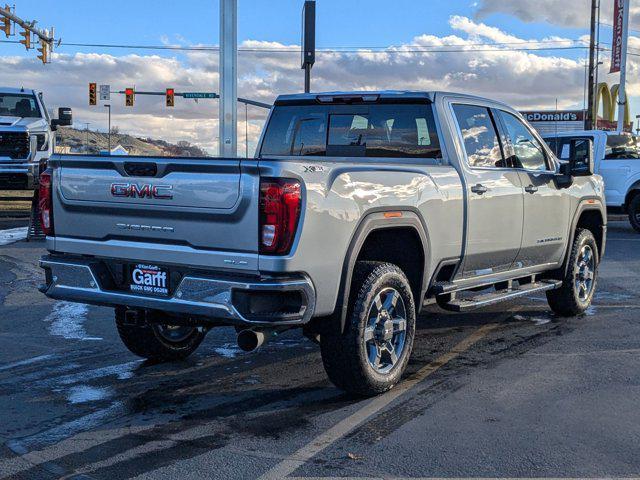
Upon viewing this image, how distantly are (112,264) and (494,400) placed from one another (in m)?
2.59

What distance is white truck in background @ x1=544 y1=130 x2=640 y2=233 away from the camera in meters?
17.2

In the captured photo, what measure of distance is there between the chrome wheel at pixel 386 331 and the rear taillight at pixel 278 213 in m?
0.96

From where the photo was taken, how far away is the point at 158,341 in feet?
20.3

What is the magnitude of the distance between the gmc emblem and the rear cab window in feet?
7.19

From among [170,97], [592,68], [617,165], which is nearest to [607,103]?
[592,68]

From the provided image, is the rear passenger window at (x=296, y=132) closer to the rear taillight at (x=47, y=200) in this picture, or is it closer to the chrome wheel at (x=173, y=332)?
the chrome wheel at (x=173, y=332)

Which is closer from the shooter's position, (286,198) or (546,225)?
(286,198)

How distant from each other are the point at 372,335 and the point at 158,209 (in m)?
1.58

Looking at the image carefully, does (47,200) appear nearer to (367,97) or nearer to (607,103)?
(367,97)

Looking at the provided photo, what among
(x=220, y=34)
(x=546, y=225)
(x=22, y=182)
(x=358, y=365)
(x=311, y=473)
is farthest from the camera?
(x=22, y=182)

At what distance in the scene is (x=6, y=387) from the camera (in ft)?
18.2

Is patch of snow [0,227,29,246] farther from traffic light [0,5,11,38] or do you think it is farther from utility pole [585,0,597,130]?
utility pole [585,0,597,130]

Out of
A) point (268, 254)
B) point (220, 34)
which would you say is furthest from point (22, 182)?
point (268, 254)

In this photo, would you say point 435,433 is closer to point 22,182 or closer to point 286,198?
point 286,198
